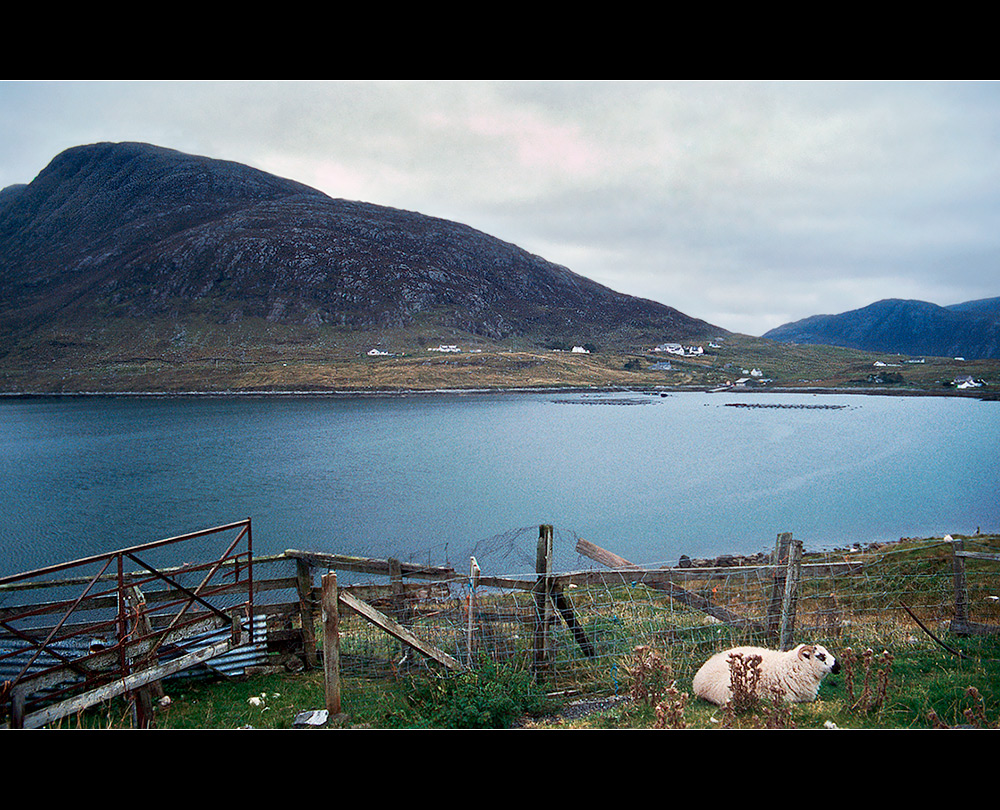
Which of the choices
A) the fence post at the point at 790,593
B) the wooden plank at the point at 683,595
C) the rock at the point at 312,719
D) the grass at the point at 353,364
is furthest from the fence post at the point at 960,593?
the grass at the point at 353,364

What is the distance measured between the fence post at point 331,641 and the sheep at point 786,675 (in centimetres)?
365

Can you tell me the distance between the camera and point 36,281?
176 meters

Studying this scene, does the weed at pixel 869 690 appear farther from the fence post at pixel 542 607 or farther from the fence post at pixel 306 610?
the fence post at pixel 306 610

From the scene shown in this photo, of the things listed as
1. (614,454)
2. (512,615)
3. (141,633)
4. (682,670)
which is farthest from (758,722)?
(614,454)

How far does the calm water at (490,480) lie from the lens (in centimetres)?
2578

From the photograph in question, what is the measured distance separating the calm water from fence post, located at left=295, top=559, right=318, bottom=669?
41.7ft

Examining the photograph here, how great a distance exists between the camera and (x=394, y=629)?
232 inches

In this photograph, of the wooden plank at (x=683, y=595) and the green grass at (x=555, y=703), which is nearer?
the green grass at (x=555, y=703)

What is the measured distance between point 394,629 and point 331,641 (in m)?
0.64

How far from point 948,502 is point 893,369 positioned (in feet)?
344

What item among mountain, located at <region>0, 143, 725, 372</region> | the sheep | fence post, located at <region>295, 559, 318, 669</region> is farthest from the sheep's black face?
mountain, located at <region>0, 143, 725, 372</region>
